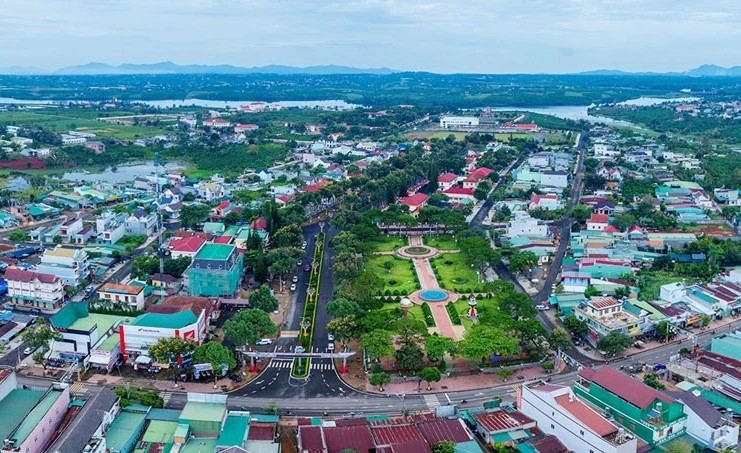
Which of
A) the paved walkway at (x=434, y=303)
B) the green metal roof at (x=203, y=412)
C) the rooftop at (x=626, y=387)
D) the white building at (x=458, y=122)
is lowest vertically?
the paved walkway at (x=434, y=303)

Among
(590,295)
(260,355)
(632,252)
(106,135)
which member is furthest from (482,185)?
(106,135)

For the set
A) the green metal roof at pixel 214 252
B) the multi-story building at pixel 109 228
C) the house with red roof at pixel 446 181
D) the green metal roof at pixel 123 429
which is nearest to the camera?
the green metal roof at pixel 123 429

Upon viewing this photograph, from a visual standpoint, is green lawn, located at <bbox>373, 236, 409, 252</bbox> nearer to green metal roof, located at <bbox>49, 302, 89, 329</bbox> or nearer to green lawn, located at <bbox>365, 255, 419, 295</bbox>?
green lawn, located at <bbox>365, 255, 419, 295</bbox>

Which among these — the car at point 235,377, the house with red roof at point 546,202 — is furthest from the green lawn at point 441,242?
the car at point 235,377

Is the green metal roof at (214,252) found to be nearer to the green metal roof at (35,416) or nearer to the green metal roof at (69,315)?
the green metal roof at (69,315)

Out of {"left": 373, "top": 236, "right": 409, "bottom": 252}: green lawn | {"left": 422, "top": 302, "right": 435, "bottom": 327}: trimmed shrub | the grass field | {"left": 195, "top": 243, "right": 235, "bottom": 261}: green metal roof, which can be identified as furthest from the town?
the grass field
